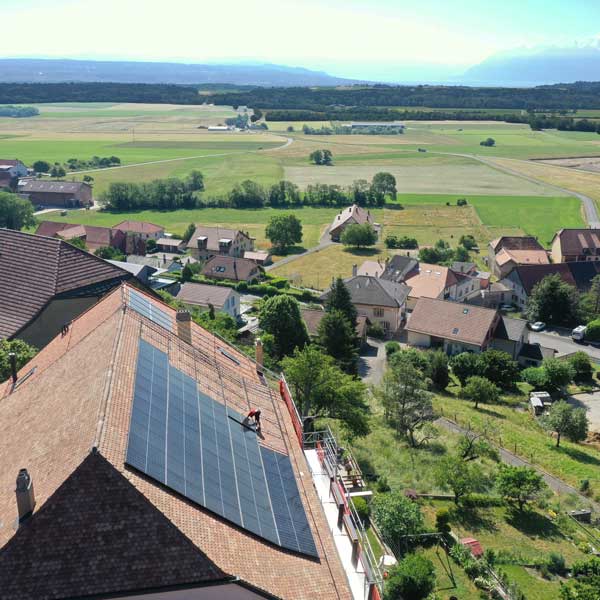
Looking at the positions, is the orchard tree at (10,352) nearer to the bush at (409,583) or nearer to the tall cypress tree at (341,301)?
the bush at (409,583)

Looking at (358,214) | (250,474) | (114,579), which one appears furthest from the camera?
(358,214)

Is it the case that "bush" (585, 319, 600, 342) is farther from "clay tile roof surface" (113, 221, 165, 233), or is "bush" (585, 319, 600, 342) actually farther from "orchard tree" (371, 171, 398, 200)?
"orchard tree" (371, 171, 398, 200)

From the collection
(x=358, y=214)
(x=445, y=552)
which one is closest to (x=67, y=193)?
(x=358, y=214)

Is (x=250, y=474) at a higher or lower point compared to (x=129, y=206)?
higher

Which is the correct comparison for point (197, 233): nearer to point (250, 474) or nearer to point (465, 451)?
point (465, 451)

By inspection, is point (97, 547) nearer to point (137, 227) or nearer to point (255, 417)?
point (255, 417)

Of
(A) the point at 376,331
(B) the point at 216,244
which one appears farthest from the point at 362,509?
(B) the point at 216,244

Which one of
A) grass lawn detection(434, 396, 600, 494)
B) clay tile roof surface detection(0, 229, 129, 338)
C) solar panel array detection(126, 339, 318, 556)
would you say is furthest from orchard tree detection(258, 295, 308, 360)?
solar panel array detection(126, 339, 318, 556)
